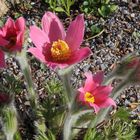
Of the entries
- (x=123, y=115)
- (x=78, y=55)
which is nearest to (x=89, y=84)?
(x=78, y=55)

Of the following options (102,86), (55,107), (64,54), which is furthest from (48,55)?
(55,107)

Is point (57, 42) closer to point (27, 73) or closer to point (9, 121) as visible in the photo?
point (27, 73)

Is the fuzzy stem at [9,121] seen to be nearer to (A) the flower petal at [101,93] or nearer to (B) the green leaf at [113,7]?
(A) the flower petal at [101,93]

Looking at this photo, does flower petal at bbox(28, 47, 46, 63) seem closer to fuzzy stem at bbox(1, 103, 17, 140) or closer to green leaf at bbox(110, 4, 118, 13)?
fuzzy stem at bbox(1, 103, 17, 140)

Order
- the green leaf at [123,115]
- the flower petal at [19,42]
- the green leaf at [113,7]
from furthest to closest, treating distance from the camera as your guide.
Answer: the green leaf at [113,7]
the green leaf at [123,115]
the flower petal at [19,42]

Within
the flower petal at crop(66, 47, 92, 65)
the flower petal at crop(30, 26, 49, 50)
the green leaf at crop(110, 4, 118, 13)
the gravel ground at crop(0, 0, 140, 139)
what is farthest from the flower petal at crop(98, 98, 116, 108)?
the green leaf at crop(110, 4, 118, 13)

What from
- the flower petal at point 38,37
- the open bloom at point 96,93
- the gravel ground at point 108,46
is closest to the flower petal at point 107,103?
the open bloom at point 96,93
